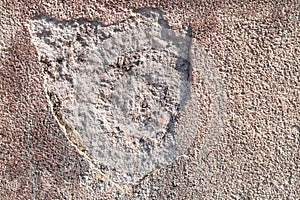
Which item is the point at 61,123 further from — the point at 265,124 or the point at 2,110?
the point at 265,124

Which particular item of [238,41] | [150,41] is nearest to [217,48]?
[238,41]

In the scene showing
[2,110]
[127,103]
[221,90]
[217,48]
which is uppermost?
[217,48]

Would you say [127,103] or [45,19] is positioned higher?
[45,19]
